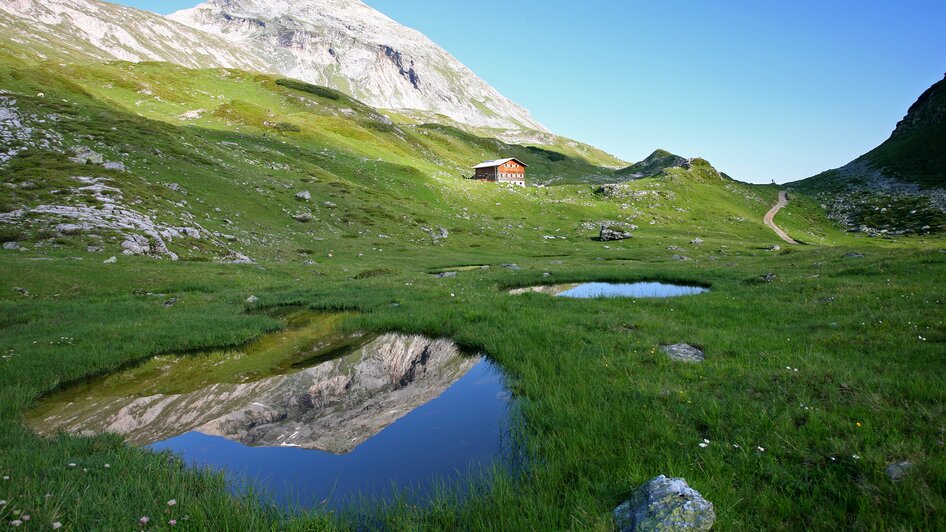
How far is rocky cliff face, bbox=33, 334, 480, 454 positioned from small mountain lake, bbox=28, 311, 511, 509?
3cm

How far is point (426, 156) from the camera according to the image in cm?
13975

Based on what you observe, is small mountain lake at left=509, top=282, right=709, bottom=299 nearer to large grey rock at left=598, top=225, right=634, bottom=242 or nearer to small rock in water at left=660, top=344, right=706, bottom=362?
small rock in water at left=660, top=344, right=706, bottom=362

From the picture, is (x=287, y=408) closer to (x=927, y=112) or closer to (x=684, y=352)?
(x=684, y=352)

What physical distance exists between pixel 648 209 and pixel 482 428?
90040 mm

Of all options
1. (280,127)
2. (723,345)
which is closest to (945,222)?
(723,345)

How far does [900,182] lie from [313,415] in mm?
→ 147210

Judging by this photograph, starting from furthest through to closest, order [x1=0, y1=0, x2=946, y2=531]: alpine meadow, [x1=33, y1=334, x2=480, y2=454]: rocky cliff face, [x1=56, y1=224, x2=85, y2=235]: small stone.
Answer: [x1=56, y1=224, x2=85, y2=235]: small stone < [x1=33, y1=334, x2=480, y2=454]: rocky cliff face < [x1=0, y1=0, x2=946, y2=531]: alpine meadow

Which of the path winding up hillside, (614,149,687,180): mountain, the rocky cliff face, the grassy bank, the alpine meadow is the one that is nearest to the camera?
the grassy bank

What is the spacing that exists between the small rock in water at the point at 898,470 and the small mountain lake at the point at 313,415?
5.93 metres

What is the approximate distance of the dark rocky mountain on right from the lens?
274 ft

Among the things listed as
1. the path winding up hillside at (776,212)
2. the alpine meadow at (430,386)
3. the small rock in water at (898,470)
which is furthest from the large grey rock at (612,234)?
the small rock in water at (898,470)

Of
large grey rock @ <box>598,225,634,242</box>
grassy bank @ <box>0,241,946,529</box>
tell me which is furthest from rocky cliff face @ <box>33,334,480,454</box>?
large grey rock @ <box>598,225,634,242</box>

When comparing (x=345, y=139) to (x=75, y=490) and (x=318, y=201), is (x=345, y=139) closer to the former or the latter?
(x=318, y=201)

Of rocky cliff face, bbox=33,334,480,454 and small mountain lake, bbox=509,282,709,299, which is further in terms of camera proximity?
small mountain lake, bbox=509,282,709,299
